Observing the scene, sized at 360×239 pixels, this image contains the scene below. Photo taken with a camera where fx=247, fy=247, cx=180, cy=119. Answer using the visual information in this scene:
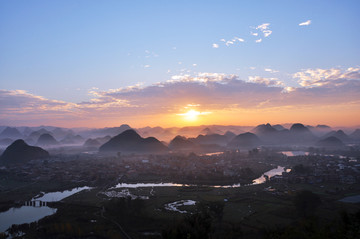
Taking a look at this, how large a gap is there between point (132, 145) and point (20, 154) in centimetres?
4836

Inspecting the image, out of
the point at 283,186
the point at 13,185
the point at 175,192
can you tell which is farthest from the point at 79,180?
the point at 283,186

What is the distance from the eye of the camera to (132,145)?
121m

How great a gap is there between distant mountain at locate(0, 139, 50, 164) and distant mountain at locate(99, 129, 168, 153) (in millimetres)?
32381

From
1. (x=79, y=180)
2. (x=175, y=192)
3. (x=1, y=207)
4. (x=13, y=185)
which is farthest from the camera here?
(x=79, y=180)

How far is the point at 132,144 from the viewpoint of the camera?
12194 centimetres

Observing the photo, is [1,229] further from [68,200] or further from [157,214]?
[157,214]

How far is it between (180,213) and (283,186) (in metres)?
23.8

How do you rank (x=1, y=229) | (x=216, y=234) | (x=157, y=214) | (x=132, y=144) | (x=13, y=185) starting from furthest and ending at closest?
1. (x=132, y=144)
2. (x=13, y=185)
3. (x=157, y=214)
4. (x=1, y=229)
5. (x=216, y=234)

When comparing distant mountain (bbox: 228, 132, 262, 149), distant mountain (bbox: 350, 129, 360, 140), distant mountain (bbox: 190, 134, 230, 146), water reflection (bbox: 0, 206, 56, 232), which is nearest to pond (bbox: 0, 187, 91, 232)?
water reflection (bbox: 0, 206, 56, 232)

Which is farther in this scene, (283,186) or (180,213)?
(283,186)

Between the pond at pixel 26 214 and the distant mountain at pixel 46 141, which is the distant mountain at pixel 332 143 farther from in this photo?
the distant mountain at pixel 46 141

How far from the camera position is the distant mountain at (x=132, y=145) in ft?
381

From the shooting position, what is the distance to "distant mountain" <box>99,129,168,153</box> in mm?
116062

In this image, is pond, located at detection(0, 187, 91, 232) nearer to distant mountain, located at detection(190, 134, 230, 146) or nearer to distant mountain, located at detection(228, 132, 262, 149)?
distant mountain, located at detection(228, 132, 262, 149)
